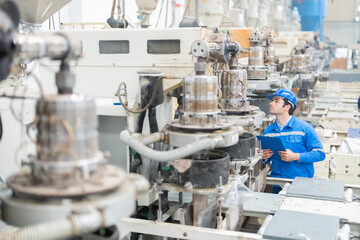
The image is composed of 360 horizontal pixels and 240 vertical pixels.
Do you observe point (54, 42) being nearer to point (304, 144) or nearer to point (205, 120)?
point (205, 120)

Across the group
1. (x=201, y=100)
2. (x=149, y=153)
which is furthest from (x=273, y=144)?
(x=149, y=153)

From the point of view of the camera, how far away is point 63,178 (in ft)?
3.07

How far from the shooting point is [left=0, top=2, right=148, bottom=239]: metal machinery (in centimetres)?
91

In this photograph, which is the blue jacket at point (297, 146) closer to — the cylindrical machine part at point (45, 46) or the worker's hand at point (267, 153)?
the worker's hand at point (267, 153)

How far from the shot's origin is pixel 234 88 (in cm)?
228

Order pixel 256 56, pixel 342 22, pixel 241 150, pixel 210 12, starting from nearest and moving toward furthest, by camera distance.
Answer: pixel 241 150, pixel 256 56, pixel 210 12, pixel 342 22

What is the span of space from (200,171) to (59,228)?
3.14 ft

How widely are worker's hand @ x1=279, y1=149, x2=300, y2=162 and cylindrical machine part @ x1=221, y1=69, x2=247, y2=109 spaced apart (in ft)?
2.42

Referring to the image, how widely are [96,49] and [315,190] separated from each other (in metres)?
1.37

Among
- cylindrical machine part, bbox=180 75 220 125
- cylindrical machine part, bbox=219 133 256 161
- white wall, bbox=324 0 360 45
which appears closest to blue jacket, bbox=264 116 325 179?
cylindrical machine part, bbox=219 133 256 161

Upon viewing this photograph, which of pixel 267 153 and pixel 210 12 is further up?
pixel 210 12

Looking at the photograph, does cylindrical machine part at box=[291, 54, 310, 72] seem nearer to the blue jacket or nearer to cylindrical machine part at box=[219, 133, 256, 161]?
the blue jacket

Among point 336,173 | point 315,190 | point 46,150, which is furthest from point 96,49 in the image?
point 336,173

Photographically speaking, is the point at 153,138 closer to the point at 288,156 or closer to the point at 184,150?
the point at 184,150
